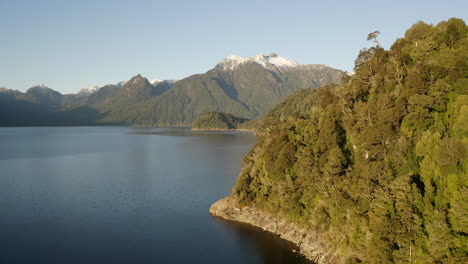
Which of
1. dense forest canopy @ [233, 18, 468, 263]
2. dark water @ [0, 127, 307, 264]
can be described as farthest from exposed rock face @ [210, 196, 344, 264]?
dark water @ [0, 127, 307, 264]

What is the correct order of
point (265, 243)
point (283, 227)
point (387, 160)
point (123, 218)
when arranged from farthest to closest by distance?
1. point (123, 218)
2. point (283, 227)
3. point (265, 243)
4. point (387, 160)

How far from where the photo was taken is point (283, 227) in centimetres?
5641

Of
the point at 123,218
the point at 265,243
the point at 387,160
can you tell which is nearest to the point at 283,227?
the point at 265,243

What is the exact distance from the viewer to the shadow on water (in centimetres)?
4759

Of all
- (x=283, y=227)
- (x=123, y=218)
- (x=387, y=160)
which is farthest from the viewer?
(x=123, y=218)

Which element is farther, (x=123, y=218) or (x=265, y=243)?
(x=123, y=218)

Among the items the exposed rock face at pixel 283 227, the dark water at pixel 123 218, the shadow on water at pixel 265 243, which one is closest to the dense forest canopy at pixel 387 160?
the exposed rock face at pixel 283 227

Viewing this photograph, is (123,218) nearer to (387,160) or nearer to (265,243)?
(265,243)

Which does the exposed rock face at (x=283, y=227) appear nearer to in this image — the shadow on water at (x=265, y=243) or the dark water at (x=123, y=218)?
the shadow on water at (x=265, y=243)

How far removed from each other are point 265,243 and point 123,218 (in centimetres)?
2703

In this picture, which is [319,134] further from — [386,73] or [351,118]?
[386,73]

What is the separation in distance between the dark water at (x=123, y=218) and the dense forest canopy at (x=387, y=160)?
8.36 m

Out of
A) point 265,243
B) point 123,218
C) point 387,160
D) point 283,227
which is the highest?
point 387,160

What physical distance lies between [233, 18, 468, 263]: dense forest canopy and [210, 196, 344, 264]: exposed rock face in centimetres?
134
